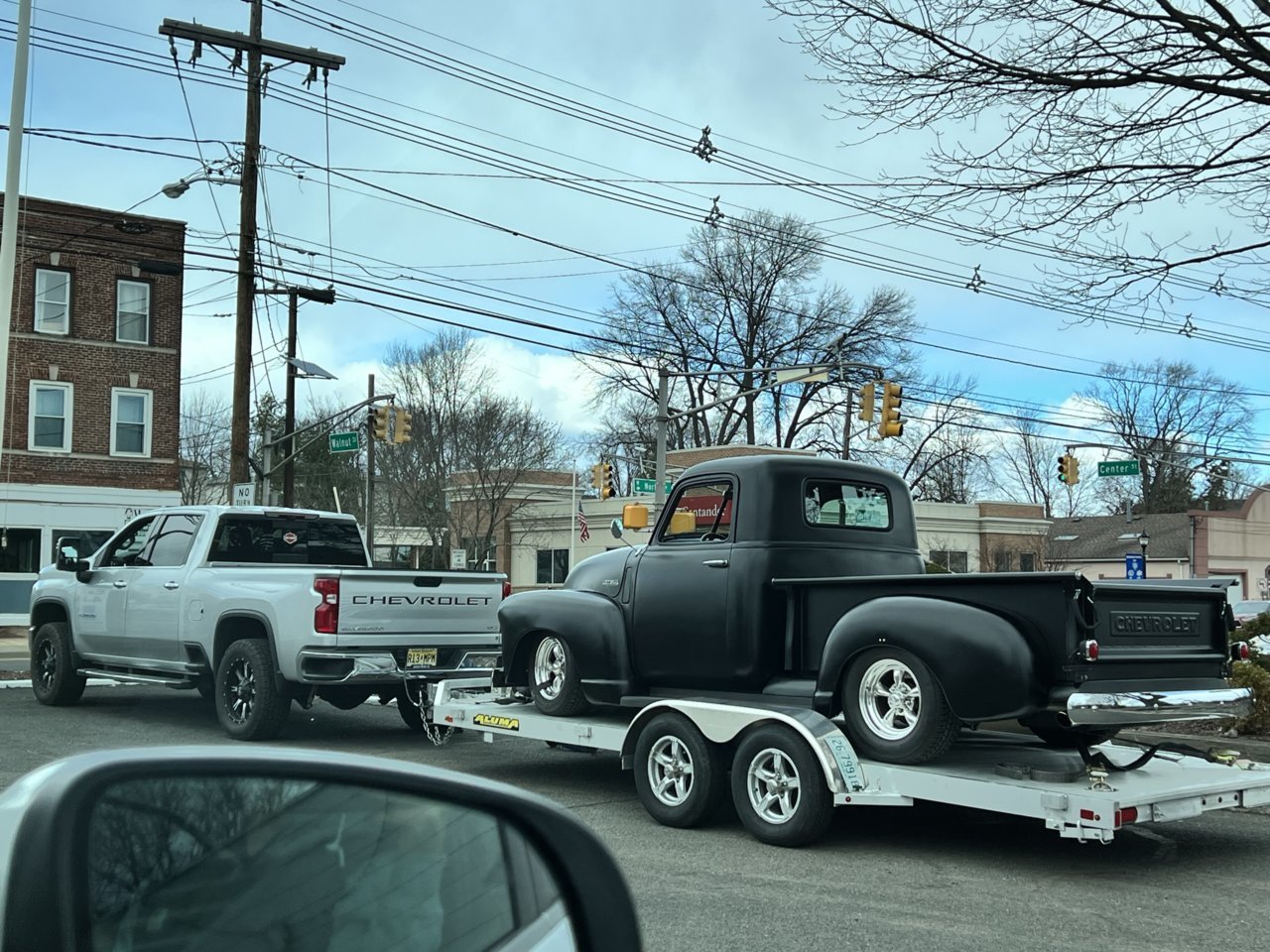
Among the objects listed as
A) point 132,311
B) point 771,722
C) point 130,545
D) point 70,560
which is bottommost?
point 771,722

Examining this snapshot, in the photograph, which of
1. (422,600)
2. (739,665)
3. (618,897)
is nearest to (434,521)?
(422,600)

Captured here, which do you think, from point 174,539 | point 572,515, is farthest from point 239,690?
point 572,515

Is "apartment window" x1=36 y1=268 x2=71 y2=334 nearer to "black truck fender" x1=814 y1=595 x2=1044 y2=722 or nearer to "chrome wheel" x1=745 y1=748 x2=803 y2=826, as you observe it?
"chrome wheel" x1=745 y1=748 x2=803 y2=826

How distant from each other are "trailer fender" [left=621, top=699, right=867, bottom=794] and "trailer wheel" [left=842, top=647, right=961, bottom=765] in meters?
0.16

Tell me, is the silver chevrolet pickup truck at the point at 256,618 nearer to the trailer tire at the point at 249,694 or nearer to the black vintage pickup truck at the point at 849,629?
the trailer tire at the point at 249,694

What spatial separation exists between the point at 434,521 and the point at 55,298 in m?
18.0

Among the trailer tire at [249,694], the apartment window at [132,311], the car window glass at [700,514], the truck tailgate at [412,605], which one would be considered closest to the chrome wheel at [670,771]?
the car window glass at [700,514]

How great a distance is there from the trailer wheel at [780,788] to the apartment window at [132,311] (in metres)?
32.0

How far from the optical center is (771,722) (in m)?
7.44

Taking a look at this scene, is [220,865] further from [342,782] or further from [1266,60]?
[1266,60]

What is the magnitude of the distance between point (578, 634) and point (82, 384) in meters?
29.8

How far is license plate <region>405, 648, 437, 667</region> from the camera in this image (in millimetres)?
11211

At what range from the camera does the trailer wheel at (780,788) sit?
23.4 feet

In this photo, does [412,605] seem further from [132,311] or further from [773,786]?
[132,311]
